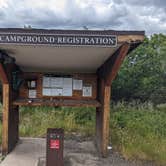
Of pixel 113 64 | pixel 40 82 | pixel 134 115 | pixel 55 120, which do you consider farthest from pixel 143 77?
pixel 113 64

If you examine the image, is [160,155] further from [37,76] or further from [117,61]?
[37,76]

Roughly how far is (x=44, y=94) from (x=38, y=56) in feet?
4.81

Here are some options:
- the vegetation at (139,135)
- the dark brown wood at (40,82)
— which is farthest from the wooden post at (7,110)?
the vegetation at (139,135)

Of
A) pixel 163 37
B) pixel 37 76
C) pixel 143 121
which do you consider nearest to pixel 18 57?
pixel 37 76

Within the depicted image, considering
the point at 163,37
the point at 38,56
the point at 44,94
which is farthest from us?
the point at 163,37

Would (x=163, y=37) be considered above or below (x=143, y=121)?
above

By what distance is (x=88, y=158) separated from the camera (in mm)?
7863

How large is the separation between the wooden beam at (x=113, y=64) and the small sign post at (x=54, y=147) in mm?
1496

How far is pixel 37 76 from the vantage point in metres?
9.02

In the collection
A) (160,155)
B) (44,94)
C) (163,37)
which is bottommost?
(160,155)

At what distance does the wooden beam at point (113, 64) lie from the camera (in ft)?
22.5

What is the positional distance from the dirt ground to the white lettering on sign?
2.45 metres

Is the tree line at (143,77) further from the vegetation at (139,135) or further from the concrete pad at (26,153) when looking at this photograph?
the concrete pad at (26,153)

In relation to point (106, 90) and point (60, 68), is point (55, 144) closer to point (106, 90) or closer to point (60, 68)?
point (106, 90)
